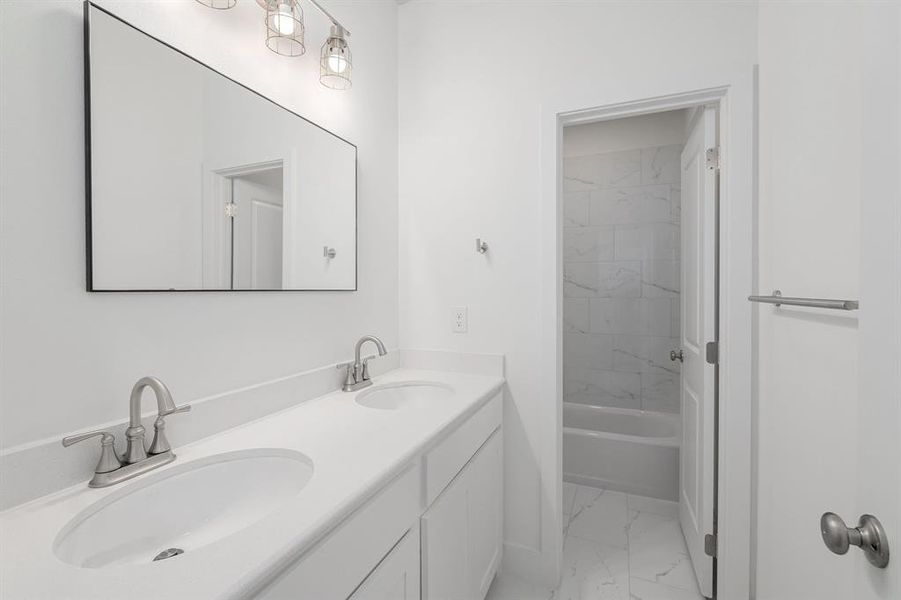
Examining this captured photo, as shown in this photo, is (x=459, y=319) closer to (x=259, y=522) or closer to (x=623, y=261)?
(x=259, y=522)

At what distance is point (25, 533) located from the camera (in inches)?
26.5

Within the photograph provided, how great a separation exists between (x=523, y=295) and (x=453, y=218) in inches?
19.2

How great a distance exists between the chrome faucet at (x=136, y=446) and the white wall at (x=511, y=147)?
3.87ft

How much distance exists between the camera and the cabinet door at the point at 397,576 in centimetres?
85

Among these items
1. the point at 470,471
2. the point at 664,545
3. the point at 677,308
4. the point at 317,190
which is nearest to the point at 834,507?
the point at 470,471

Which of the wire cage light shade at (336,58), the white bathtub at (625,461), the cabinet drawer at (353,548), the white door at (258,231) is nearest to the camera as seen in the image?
the cabinet drawer at (353,548)

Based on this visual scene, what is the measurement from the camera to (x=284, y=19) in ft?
3.94

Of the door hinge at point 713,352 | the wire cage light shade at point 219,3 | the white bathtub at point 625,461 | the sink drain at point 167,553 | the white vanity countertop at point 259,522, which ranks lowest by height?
the white bathtub at point 625,461

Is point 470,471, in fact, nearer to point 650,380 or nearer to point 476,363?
point 476,363

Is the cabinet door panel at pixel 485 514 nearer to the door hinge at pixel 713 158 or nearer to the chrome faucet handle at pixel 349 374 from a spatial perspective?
the chrome faucet handle at pixel 349 374

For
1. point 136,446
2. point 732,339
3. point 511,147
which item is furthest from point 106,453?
point 732,339

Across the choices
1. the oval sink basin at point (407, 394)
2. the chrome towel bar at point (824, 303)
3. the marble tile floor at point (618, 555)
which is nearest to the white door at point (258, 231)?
the oval sink basin at point (407, 394)

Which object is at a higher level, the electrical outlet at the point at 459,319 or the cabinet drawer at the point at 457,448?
the electrical outlet at the point at 459,319

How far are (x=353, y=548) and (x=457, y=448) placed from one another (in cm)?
Answer: 55
